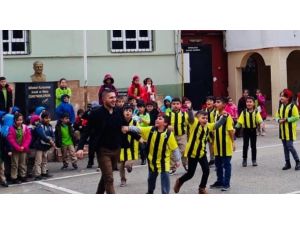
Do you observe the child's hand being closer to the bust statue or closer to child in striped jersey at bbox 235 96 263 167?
child in striped jersey at bbox 235 96 263 167

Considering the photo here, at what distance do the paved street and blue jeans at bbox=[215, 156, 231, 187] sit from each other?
204 millimetres

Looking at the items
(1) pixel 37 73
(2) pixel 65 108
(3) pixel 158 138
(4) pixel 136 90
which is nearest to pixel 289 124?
(3) pixel 158 138

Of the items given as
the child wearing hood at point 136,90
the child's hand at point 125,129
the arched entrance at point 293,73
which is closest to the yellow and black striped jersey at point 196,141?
the child's hand at point 125,129

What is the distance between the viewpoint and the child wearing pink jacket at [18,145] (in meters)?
11.3

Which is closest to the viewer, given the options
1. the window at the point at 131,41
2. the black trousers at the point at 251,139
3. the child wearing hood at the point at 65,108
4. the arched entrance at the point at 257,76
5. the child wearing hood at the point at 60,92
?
the black trousers at the point at 251,139

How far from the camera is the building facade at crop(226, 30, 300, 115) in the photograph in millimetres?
21953

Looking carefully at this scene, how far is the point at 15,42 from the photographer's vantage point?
17719 millimetres

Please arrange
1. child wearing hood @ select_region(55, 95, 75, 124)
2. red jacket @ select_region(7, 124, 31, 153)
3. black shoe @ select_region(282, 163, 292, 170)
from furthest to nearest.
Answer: child wearing hood @ select_region(55, 95, 75, 124), black shoe @ select_region(282, 163, 292, 170), red jacket @ select_region(7, 124, 31, 153)

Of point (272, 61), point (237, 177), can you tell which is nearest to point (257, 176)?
point (237, 177)

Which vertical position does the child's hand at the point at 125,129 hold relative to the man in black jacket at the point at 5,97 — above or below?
below

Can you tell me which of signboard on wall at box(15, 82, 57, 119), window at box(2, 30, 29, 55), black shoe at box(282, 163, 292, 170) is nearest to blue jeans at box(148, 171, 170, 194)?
black shoe at box(282, 163, 292, 170)

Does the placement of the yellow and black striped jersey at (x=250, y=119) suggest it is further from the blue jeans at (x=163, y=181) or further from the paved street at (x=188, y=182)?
the blue jeans at (x=163, y=181)

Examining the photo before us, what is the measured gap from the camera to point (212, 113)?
12.0 meters

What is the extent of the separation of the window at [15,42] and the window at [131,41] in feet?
9.08
